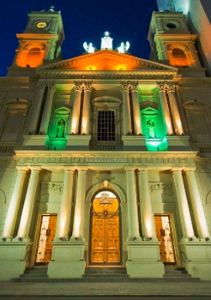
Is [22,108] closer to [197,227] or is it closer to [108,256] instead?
[108,256]

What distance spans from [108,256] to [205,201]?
677 cm

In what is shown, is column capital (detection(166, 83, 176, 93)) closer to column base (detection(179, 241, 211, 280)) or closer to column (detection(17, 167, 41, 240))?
column base (detection(179, 241, 211, 280))

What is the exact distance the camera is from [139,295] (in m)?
6.37

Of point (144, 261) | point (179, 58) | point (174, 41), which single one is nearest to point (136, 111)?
point (144, 261)

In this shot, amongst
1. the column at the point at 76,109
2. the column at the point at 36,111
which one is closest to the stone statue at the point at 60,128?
the column at the point at 76,109

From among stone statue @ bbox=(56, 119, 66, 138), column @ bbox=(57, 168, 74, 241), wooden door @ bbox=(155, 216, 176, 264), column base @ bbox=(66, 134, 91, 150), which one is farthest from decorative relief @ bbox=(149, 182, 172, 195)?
stone statue @ bbox=(56, 119, 66, 138)

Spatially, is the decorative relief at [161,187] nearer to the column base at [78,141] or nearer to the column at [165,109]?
the column at [165,109]

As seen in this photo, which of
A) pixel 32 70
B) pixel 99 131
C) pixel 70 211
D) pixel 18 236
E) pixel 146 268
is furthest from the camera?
pixel 32 70

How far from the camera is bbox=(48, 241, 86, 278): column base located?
10.2 metres

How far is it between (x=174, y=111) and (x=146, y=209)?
7.81 m

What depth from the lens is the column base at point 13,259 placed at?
10275 millimetres

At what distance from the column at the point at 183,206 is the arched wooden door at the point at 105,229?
150 inches

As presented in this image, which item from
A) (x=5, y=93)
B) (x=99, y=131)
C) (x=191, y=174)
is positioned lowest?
(x=191, y=174)

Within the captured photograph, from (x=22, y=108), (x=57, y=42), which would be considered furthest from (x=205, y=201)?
(x=57, y=42)
